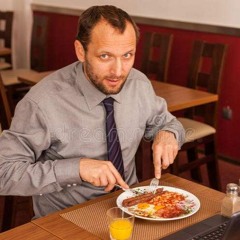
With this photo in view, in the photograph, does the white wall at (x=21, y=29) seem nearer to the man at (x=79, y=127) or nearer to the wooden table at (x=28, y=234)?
the man at (x=79, y=127)

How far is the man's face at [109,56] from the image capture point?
64.1 inches

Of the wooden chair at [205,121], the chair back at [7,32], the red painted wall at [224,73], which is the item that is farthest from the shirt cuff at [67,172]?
the chair back at [7,32]

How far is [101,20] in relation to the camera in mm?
1640

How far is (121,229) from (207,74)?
2444 millimetres

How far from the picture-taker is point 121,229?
4.25ft

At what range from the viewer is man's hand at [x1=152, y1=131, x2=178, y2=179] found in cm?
167

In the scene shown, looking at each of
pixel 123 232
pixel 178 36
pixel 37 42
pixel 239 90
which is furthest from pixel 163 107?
pixel 37 42

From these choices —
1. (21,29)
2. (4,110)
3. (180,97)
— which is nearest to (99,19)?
(4,110)

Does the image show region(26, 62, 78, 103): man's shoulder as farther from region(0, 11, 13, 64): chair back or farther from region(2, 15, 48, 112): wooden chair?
region(0, 11, 13, 64): chair back

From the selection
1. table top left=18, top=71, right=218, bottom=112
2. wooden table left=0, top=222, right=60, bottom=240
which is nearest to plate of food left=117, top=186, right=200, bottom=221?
wooden table left=0, top=222, right=60, bottom=240

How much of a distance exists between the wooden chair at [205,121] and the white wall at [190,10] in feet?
1.26

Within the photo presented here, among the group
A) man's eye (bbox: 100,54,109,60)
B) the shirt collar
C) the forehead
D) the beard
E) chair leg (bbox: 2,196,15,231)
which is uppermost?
the forehead

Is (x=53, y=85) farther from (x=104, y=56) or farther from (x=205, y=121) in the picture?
(x=205, y=121)

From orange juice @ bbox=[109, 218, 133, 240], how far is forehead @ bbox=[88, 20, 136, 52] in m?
0.58
